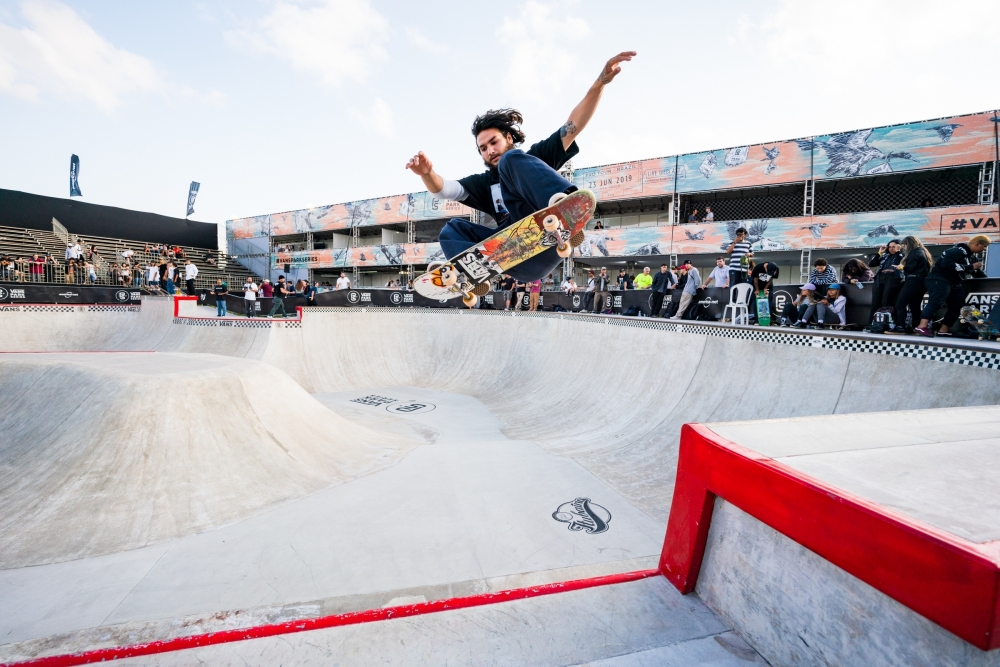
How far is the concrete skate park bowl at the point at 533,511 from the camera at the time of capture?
1372 mm

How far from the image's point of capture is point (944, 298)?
5.25 m

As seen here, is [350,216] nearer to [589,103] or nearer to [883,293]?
[589,103]

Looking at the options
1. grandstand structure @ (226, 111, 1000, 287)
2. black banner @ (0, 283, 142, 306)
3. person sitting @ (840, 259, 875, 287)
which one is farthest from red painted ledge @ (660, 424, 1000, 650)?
black banner @ (0, 283, 142, 306)

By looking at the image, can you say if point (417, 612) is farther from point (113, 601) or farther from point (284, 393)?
point (284, 393)

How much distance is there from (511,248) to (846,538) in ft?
13.7

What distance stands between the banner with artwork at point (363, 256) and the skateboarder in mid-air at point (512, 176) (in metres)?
19.8

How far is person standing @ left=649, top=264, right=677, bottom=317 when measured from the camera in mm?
10797

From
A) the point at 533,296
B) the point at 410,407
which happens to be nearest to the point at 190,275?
the point at 410,407

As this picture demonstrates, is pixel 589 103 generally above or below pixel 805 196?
below

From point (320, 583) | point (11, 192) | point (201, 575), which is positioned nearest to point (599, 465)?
point (320, 583)

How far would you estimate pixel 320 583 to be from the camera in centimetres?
318

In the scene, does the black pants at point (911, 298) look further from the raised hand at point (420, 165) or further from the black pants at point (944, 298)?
the raised hand at point (420, 165)

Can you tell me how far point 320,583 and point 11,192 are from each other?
3357cm

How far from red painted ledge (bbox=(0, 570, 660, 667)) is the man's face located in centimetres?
415
